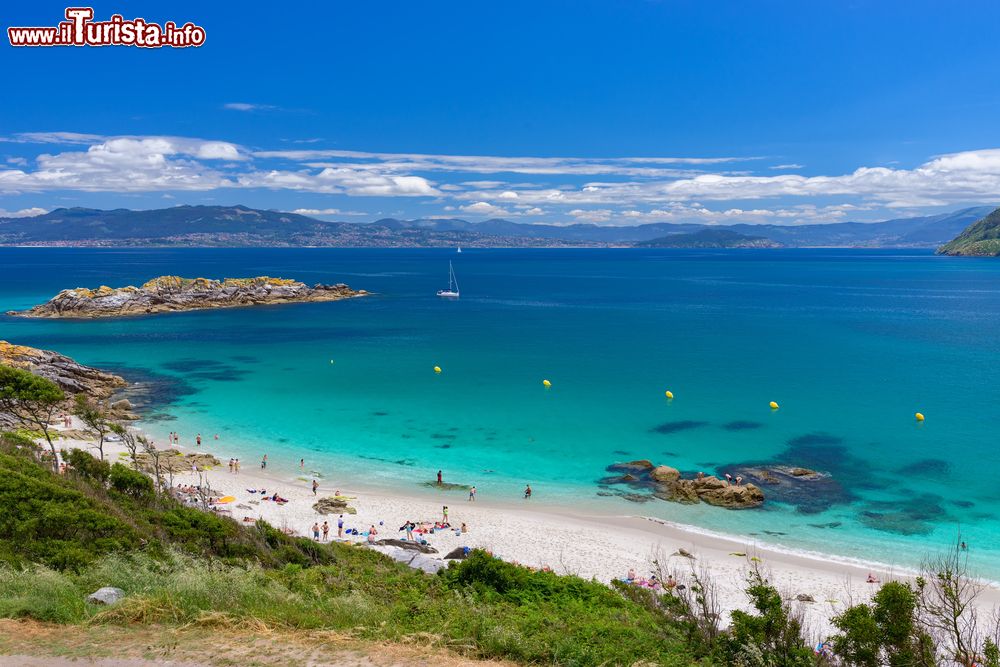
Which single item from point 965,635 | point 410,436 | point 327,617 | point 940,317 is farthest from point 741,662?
point 940,317

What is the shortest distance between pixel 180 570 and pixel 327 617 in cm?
549

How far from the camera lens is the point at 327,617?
14625 mm

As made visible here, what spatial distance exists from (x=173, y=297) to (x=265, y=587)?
118 m

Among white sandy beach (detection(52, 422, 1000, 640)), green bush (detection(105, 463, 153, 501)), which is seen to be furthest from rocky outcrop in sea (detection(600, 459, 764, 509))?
green bush (detection(105, 463, 153, 501))

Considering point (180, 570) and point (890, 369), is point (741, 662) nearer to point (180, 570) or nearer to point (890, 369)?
point (180, 570)

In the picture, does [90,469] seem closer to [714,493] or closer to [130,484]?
[130,484]

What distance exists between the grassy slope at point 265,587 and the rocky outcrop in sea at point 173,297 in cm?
10004

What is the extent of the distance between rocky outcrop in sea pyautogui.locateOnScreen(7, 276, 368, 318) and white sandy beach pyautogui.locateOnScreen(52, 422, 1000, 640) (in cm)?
8800

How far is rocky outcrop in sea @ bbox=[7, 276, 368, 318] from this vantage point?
10850 cm

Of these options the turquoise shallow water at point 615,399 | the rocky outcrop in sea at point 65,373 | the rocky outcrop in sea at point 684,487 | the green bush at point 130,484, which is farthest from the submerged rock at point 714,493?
the rocky outcrop in sea at point 65,373

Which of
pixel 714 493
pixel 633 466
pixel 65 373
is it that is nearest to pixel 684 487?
pixel 714 493

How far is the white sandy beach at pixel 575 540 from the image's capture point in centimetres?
2541

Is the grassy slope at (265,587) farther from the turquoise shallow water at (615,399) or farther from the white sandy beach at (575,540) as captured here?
the turquoise shallow water at (615,399)

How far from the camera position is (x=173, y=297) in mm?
120312
